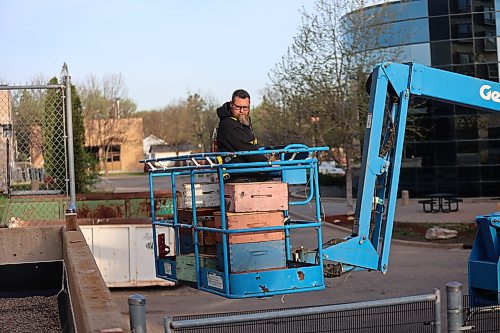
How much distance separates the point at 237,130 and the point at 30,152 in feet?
22.7

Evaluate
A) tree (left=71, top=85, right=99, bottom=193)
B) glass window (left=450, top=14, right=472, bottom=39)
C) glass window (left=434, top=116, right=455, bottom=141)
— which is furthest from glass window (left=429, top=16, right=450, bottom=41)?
tree (left=71, top=85, right=99, bottom=193)

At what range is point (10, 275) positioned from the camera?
11.7 meters

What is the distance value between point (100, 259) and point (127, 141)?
71931 mm

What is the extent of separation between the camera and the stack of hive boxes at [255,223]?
6824mm

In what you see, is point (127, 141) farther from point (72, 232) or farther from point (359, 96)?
point (72, 232)

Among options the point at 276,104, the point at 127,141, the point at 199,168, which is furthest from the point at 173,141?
the point at 199,168

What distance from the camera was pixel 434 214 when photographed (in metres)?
30.7

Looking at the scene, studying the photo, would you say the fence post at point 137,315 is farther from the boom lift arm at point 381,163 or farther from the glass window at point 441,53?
the glass window at point 441,53

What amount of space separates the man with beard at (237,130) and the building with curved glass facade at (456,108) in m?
29.4

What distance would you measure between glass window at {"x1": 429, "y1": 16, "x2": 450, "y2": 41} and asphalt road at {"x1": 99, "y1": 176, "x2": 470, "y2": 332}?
20.2 m

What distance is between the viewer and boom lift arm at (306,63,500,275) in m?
8.12

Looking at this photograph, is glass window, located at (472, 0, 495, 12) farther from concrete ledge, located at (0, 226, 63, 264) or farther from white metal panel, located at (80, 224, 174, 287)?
concrete ledge, located at (0, 226, 63, 264)

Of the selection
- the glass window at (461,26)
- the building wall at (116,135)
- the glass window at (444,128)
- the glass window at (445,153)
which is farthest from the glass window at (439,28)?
the building wall at (116,135)

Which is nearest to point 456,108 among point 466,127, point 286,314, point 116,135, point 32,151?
point 466,127
